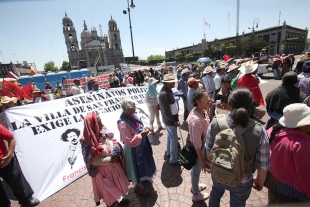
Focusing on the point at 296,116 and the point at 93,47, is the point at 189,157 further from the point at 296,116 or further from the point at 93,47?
the point at 93,47

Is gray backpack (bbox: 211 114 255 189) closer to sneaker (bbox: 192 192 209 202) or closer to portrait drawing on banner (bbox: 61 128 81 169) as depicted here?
sneaker (bbox: 192 192 209 202)

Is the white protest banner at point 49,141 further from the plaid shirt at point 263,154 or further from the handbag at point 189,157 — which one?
the plaid shirt at point 263,154

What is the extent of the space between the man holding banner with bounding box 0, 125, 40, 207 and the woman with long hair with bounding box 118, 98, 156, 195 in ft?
6.04

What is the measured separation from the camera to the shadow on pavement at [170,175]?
3061 mm

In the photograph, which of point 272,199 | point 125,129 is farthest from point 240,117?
point 125,129

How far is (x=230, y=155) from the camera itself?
1.41m

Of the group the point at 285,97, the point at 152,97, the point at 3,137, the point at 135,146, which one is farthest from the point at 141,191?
the point at 285,97

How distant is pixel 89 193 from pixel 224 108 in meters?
3.24

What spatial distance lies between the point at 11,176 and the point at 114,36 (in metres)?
80.1

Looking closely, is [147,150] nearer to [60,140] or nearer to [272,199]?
[272,199]

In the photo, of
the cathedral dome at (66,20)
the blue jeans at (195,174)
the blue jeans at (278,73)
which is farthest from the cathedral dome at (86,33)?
the blue jeans at (195,174)

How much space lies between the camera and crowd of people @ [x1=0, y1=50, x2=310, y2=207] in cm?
145

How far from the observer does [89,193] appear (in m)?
3.05

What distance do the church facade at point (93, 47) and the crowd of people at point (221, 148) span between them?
6965 centimetres
